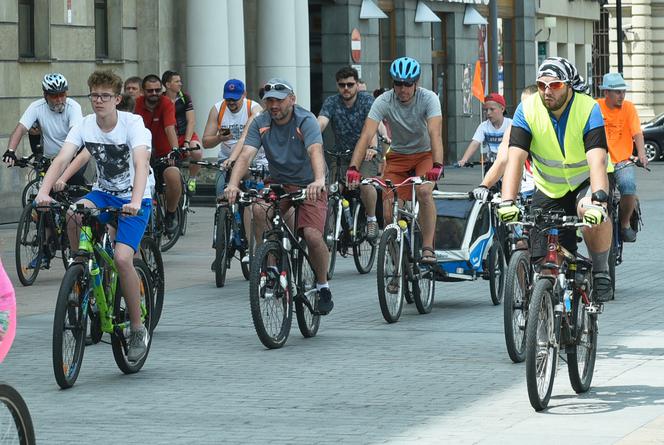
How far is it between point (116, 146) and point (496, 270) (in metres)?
4.31

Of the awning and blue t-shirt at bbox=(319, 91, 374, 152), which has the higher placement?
the awning

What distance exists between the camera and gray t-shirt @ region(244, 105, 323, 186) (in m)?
12.0

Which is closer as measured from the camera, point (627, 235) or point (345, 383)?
point (345, 383)

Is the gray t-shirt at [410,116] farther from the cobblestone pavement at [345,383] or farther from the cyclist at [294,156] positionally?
the cyclist at [294,156]

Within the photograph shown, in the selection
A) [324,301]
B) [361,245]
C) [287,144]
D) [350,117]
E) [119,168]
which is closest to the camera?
[119,168]

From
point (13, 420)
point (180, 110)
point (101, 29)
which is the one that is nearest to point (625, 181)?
point (180, 110)

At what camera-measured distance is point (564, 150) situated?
31.0 feet

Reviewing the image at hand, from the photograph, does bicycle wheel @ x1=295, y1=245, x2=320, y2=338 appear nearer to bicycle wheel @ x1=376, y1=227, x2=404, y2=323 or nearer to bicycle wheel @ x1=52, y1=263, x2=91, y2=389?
bicycle wheel @ x1=376, y1=227, x2=404, y2=323

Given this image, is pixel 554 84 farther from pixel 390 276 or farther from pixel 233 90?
pixel 233 90

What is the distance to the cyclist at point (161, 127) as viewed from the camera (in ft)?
58.1

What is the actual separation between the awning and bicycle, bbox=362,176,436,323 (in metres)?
22.6

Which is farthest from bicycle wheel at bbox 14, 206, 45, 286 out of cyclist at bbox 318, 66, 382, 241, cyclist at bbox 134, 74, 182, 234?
cyclist at bbox 318, 66, 382, 241

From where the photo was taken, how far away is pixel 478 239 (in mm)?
13711

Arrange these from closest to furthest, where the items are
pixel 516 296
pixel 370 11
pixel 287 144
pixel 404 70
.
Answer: pixel 516 296 → pixel 287 144 → pixel 404 70 → pixel 370 11
